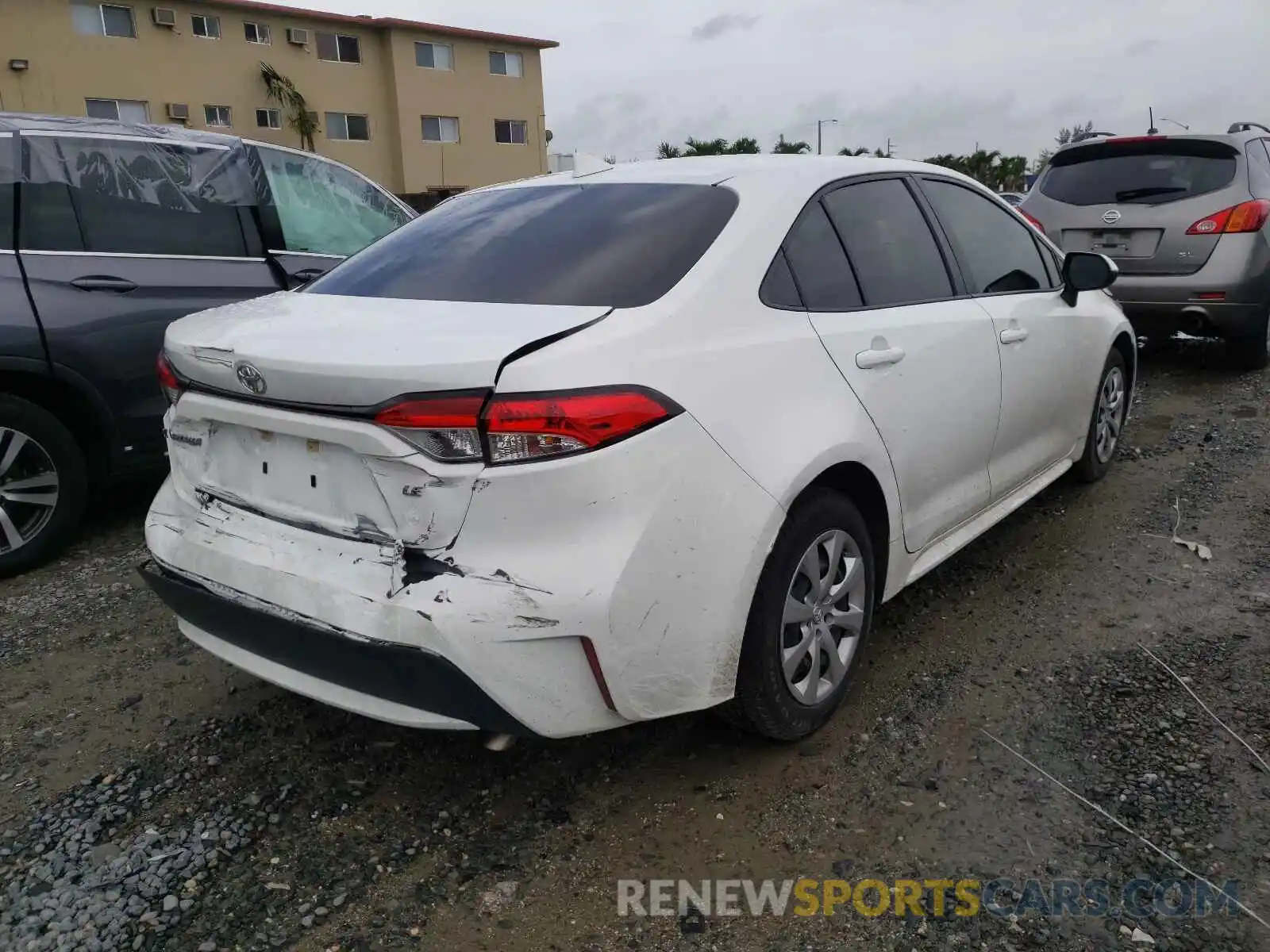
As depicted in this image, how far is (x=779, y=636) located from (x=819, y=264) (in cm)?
108

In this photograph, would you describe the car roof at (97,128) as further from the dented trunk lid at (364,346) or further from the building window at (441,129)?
the building window at (441,129)

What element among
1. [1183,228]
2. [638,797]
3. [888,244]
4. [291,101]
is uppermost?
[291,101]

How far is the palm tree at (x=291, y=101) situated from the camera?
27516 mm

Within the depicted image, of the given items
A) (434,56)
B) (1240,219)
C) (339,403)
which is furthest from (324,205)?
(434,56)

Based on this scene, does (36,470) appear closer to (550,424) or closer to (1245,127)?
(550,424)

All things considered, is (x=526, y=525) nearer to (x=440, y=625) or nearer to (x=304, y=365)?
(x=440, y=625)

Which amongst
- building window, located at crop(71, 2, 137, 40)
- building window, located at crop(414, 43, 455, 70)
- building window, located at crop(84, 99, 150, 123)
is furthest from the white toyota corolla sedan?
building window, located at crop(414, 43, 455, 70)

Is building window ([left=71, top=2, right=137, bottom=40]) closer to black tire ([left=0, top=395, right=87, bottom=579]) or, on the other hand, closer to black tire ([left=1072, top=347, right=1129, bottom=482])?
black tire ([left=0, top=395, right=87, bottom=579])

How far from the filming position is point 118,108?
25016mm

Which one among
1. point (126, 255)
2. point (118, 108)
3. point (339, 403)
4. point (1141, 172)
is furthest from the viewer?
point (118, 108)

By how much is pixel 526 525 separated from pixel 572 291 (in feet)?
2.16

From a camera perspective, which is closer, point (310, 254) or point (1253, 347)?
point (310, 254)

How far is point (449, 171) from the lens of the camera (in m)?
31.4

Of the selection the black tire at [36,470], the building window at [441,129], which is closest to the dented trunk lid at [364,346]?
the black tire at [36,470]
